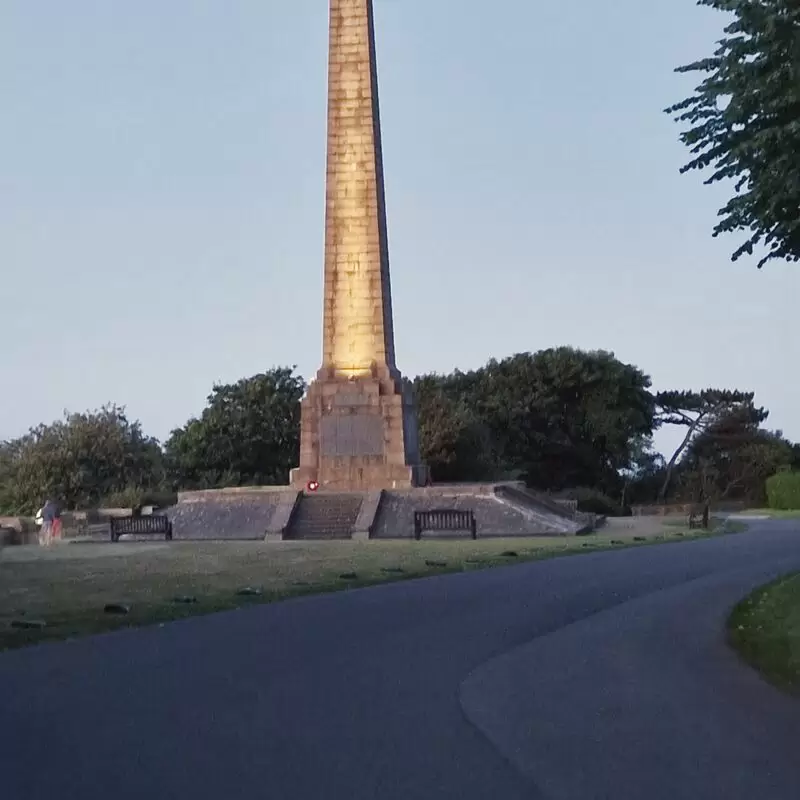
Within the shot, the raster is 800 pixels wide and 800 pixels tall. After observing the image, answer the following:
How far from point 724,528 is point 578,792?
30756mm

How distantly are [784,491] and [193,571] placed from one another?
40.9m

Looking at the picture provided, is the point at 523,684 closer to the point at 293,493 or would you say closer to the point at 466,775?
the point at 466,775

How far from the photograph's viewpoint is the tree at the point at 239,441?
171 ft

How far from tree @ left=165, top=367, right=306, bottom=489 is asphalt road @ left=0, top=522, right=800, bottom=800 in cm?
3830

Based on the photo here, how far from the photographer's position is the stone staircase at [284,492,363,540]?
107 ft

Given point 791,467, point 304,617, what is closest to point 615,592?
point 304,617

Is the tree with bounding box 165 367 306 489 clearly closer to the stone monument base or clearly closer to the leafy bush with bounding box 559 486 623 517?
the leafy bush with bounding box 559 486 623 517

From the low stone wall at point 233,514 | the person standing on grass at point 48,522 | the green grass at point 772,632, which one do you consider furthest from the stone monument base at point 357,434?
the green grass at point 772,632

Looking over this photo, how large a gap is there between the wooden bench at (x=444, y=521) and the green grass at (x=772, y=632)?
1502cm

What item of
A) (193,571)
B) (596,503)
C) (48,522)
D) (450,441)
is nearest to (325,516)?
(48,522)

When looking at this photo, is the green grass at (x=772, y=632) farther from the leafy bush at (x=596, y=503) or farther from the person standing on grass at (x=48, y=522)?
the leafy bush at (x=596, y=503)

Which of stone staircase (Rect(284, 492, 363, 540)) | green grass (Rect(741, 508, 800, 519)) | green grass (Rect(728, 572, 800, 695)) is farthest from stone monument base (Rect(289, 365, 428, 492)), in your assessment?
green grass (Rect(728, 572, 800, 695))

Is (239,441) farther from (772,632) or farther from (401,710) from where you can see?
(401,710)

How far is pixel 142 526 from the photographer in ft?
109
